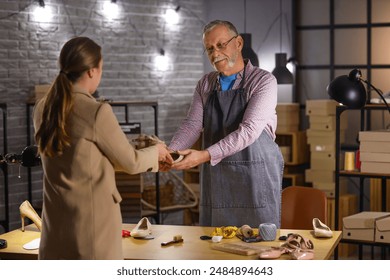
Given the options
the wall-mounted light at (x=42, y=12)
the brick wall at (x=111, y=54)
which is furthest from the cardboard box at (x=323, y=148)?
the wall-mounted light at (x=42, y=12)

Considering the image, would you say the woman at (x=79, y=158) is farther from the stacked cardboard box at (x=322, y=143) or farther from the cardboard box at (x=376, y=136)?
the stacked cardboard box at (x=322, y=143)

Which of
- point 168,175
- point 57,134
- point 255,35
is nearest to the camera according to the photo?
point 57,134

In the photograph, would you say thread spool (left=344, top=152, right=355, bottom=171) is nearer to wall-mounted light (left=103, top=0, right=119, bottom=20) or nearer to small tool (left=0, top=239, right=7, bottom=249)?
wall-mounted light (left=103, top=0, right=119, bottom=20)

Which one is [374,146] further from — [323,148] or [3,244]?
[3,244]

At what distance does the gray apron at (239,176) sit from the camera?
3.94 metres

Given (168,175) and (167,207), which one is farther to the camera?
(168,175)

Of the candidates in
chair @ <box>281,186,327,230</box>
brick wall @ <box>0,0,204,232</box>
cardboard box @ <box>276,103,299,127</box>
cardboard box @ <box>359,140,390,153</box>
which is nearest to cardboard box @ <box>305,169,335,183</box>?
cardboard box @ <box>276,103,299,127</box>

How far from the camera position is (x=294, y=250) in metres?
3.23

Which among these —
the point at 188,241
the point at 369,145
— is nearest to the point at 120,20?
the point at 369,145

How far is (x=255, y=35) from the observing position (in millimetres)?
8422

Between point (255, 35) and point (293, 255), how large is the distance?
18.0 feet

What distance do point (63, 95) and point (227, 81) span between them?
152 cm

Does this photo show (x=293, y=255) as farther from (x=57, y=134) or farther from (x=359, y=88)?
(x=359, y=88)

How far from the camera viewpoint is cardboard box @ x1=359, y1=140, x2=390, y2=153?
551cm
